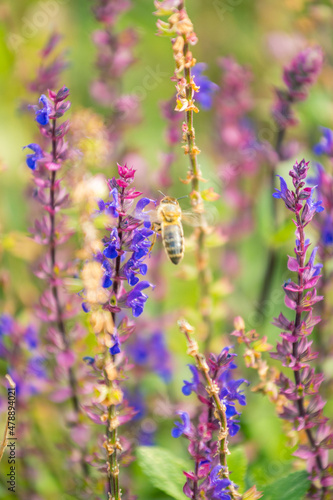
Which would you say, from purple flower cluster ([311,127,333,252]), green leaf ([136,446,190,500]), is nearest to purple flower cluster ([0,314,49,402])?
green leaf ([136,446,190,500])

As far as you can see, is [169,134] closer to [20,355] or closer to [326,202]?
[326,202]

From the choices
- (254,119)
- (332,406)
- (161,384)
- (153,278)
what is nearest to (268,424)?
(332,406)

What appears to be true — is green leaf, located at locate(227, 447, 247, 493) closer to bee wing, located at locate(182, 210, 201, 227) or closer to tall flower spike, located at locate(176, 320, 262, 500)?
tall flower spike, located at locate(176, 320, 262, 500)

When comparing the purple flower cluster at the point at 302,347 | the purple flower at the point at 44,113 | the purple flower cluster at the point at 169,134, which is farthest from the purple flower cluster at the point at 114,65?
the purple flower cluster at the point at 302,347

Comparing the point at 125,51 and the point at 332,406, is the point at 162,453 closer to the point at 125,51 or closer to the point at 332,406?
the point at 332,406

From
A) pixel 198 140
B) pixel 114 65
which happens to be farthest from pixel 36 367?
pixel 198 140
